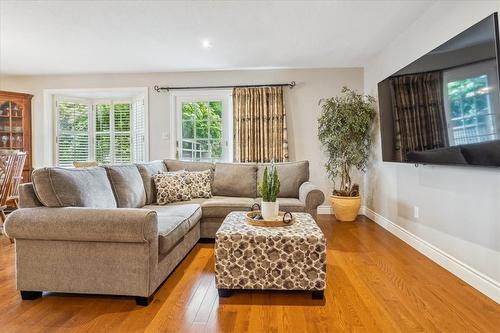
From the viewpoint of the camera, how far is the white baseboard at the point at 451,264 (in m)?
2.09

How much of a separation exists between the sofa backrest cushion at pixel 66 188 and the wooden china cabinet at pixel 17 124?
3544 millimetres

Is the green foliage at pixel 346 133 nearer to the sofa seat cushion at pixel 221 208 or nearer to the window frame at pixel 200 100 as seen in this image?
the window frame at pixel 200 100

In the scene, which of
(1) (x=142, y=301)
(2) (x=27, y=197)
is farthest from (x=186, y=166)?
(1) (x=142, y=301)

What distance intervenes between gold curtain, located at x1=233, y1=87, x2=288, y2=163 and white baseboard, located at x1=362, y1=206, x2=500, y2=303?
1955 millimetres

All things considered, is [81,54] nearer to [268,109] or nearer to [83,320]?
[268,109]

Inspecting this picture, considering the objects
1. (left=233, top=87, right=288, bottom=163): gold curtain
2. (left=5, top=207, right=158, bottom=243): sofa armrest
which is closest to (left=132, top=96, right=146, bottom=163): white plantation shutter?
(left=233, top=87, right=288, bottom=163): gold curtain

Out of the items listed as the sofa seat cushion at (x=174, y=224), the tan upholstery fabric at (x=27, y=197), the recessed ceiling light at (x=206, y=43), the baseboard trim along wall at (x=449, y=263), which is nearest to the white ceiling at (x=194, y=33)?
the recessed ceiling light at (x=206, y=43)

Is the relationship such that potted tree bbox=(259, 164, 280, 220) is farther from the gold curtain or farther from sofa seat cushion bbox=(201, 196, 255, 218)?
the gold curtain

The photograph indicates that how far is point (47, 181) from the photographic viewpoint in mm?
2037

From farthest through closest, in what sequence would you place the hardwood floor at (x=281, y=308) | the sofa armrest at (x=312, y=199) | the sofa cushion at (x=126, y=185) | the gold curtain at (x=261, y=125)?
1. the gold curtain at (x=261, y=125)
2. the sofa armrest at (x=312, y=199)
3. the sofa cushion at (x=126, y=185)
4. the hardwood floor at (x=281, y=308)

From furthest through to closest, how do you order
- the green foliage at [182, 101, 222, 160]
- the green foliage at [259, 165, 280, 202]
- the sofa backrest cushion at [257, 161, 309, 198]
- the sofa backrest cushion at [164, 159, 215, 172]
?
the green foliage at [182, 101, 222, 160] → the sofa backrest cushion at [164, 159, 215, 172] → the sofa backrest cushion at [257, 161, 309, 198] → the green foliage at [259, 165, 280, 202]

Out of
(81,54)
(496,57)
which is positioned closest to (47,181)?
(81,54)

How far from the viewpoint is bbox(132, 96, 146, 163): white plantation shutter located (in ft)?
16.8

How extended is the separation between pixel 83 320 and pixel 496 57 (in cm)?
304
